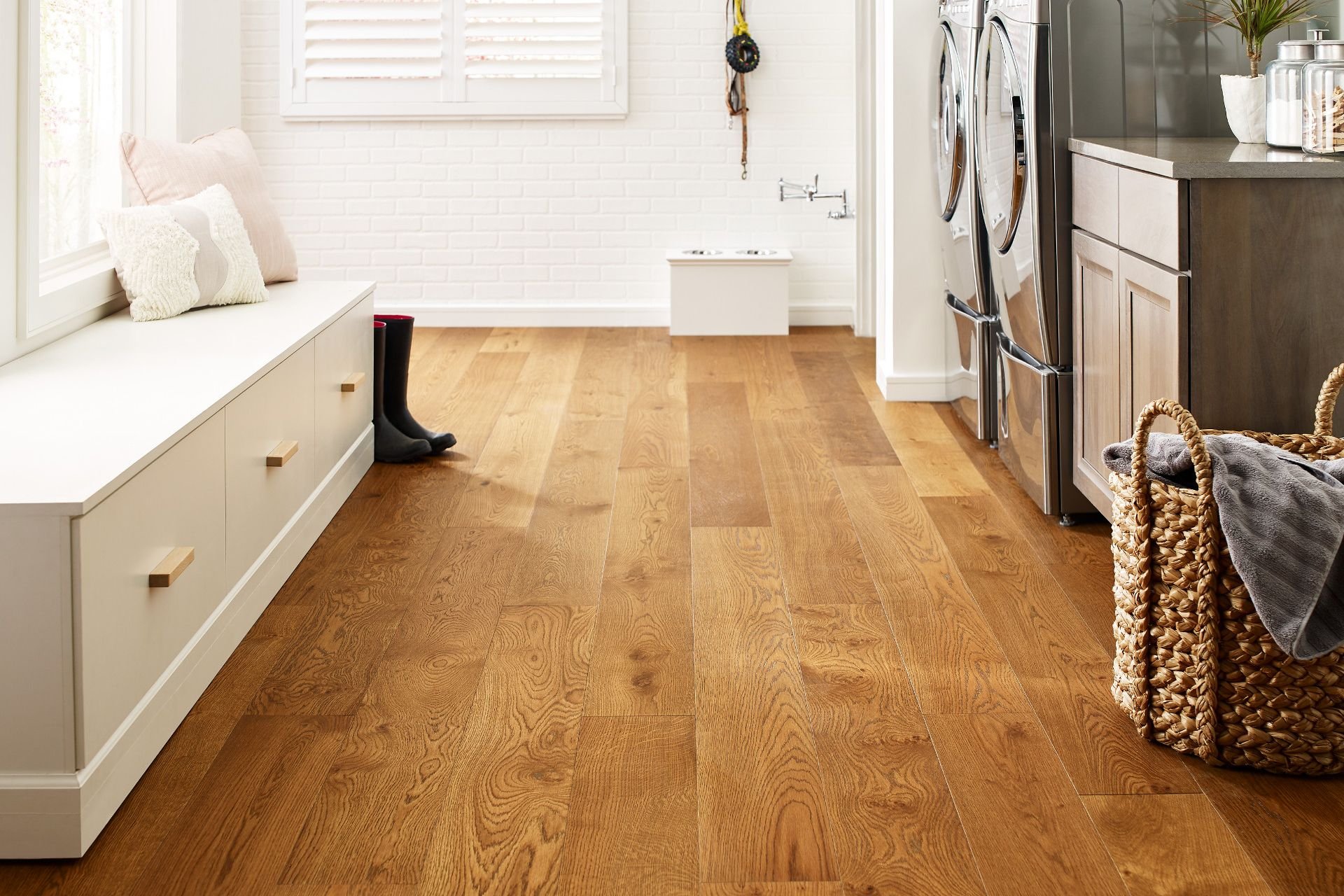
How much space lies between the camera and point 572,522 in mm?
3199

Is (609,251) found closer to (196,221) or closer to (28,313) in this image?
(196,221)

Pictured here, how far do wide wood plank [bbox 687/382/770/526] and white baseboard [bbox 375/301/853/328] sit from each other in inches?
51.9

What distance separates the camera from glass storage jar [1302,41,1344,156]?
2.34m

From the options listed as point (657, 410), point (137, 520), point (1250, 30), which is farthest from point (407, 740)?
point (657, 410)

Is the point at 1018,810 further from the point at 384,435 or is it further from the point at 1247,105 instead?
the point at 384,435

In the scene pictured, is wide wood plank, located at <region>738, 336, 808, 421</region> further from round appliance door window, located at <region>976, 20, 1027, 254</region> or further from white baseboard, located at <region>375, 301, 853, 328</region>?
round appliance door window, located at <region>976, 20, 1027, 254</region>

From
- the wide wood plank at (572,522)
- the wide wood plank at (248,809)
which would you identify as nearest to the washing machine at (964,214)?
the wide wood plank at (572,522)

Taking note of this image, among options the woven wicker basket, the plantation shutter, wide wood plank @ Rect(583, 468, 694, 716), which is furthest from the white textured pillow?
the plantation shutter

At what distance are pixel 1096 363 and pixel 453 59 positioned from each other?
12.6 feet

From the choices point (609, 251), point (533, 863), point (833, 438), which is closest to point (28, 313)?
point (533, 863)

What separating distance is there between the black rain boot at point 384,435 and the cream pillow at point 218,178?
1.16 feet

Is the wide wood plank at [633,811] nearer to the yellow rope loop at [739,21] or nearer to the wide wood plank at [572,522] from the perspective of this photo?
the wide wood plank at [572,522]

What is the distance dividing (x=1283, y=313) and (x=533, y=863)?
62.0 inches

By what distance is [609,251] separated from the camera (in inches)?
238
